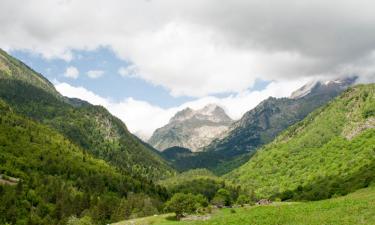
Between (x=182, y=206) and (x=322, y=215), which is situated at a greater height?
(x=322, y=215)

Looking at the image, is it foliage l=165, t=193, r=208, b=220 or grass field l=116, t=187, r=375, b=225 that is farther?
foliage l=165, t=193, r=208, b=220

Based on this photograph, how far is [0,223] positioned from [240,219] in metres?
166

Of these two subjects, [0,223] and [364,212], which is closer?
[364,212]

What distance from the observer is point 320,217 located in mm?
59406

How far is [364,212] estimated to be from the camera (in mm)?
57719

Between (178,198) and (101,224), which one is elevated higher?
(178,198)

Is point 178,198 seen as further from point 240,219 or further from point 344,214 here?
point 344,214

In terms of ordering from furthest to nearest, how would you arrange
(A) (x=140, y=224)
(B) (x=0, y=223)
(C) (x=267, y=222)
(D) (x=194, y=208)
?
(B) (x=0, y=223) < (D) (x=194, y=208) < (A) (x=140, y=224) < (C) (x=267, y=222)

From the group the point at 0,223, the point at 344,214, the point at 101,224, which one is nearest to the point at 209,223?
the point at 344,214

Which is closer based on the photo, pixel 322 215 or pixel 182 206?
pixel 322 215

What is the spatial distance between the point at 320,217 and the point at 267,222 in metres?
7.65

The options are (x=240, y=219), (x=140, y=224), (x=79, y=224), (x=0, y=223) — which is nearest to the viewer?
(x=240, y=219)

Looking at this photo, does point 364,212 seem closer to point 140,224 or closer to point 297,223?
point 297,223

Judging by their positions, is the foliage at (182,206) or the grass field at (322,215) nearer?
the grass field at (322,215)
